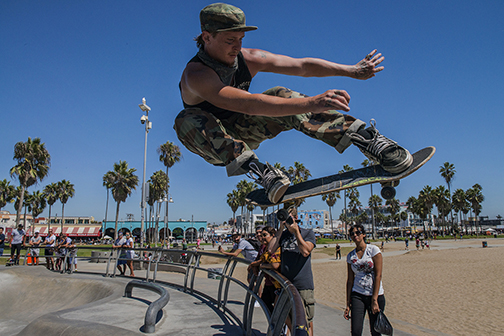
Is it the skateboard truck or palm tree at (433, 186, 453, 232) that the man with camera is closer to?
the skateboard truck

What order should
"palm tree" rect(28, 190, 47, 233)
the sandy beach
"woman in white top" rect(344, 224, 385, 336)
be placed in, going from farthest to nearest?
"palm tree" rect(28, 190, 47, 233)
the sandy beach
"woman in white top" rect(344, 224, 385, 336)

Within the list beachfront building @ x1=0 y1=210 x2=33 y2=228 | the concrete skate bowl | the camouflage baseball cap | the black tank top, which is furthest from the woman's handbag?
beachfront building @ x1=0 y1=210 x2=33 y2=228

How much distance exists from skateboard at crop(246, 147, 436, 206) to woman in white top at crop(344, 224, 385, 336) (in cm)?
240

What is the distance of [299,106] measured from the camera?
189 centimetres

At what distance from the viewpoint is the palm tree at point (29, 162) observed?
35.7 meters

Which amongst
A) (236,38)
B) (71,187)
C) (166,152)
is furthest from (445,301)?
(71,187)

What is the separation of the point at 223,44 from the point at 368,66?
4.37 ft

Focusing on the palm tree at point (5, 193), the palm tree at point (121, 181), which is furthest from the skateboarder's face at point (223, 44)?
the palm tree at point (5, 193)

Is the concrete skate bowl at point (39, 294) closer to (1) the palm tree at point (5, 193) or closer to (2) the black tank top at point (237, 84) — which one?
(2) the black tank top at point (237, 84)

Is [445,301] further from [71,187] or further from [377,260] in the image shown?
[71,187]

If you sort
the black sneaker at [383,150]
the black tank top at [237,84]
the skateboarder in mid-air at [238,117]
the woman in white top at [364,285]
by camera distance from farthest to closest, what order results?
the woman in white top at [364,285]
the black tank top at [237,84]
the black sneaker at [383,150]
the skateboarder in mid-air at [238,117]

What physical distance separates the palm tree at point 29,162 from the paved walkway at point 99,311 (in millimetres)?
34136

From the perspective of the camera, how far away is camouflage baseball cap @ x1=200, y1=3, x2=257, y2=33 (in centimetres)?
224

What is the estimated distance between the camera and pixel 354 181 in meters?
2.39
